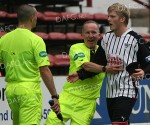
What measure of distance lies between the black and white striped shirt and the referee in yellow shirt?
70cm

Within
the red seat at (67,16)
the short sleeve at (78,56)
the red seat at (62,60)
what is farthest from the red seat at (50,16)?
the short sleeve at (78,56)

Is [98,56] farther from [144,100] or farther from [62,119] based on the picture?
[144,100]

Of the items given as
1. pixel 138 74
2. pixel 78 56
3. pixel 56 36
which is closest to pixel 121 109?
pixel 138 74

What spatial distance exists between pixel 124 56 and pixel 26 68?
1.02 metres

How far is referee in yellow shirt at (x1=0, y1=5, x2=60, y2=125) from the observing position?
235 inches

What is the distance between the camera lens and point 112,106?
6.30m

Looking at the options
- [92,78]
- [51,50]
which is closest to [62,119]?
[92,78]

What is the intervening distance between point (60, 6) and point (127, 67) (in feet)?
20.5

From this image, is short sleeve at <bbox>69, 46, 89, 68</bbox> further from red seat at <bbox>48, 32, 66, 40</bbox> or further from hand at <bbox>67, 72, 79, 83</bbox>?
red seat at <bbox>48, 32, 66, 40</bbox>

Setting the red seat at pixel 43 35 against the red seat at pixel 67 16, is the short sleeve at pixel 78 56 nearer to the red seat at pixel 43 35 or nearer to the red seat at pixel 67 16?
the red seat at pixel 43 35

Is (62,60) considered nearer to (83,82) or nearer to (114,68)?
(83,82)

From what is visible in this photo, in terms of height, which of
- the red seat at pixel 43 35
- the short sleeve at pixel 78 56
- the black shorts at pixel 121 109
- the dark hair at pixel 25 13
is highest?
the dark hair at pixel 25 13

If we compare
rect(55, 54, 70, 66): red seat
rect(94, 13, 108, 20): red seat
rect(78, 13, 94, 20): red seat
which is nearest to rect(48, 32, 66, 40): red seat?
rect(78, 13, 94, 20): red seat

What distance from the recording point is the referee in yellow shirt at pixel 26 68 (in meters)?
5.98
